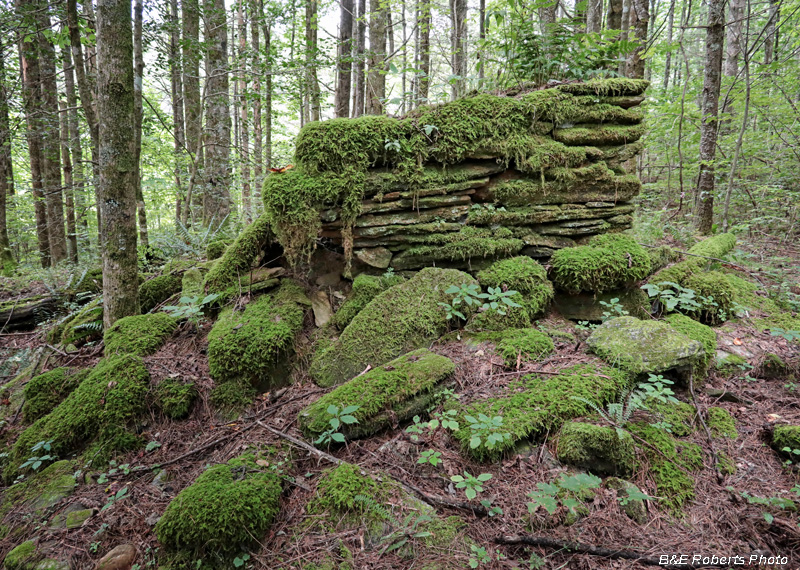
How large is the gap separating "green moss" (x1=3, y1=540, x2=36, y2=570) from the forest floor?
87 millimetres

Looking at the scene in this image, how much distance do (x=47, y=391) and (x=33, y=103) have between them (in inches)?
299

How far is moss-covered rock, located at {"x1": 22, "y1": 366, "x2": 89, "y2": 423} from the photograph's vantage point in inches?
150

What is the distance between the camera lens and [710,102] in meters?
7.06

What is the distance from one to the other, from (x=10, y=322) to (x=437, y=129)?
6800 mm

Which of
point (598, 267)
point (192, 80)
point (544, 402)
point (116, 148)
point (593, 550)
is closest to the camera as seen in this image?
point (593, 550)

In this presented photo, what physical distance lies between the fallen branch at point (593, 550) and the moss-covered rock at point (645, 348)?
1.49 metres

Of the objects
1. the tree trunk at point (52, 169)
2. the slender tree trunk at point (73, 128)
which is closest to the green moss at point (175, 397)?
the slender tree trunk at point (73, 128)

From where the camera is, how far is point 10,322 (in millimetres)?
5660

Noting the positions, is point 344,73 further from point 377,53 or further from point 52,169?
point 52,169

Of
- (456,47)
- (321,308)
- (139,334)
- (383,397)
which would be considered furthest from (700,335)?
(456,47)

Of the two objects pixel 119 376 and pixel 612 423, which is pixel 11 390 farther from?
pixel 612 423

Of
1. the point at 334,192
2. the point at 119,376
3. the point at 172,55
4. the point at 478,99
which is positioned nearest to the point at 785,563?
the point at 334,192

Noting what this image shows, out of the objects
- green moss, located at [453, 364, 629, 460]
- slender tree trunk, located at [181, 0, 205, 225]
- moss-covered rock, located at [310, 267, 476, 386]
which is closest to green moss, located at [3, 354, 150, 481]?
moss-covered rock, located at [310, 267, 476, 386]

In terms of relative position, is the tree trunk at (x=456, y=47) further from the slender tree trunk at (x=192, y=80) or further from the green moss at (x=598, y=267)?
the slender tree trunk at (x=192, y=80)
